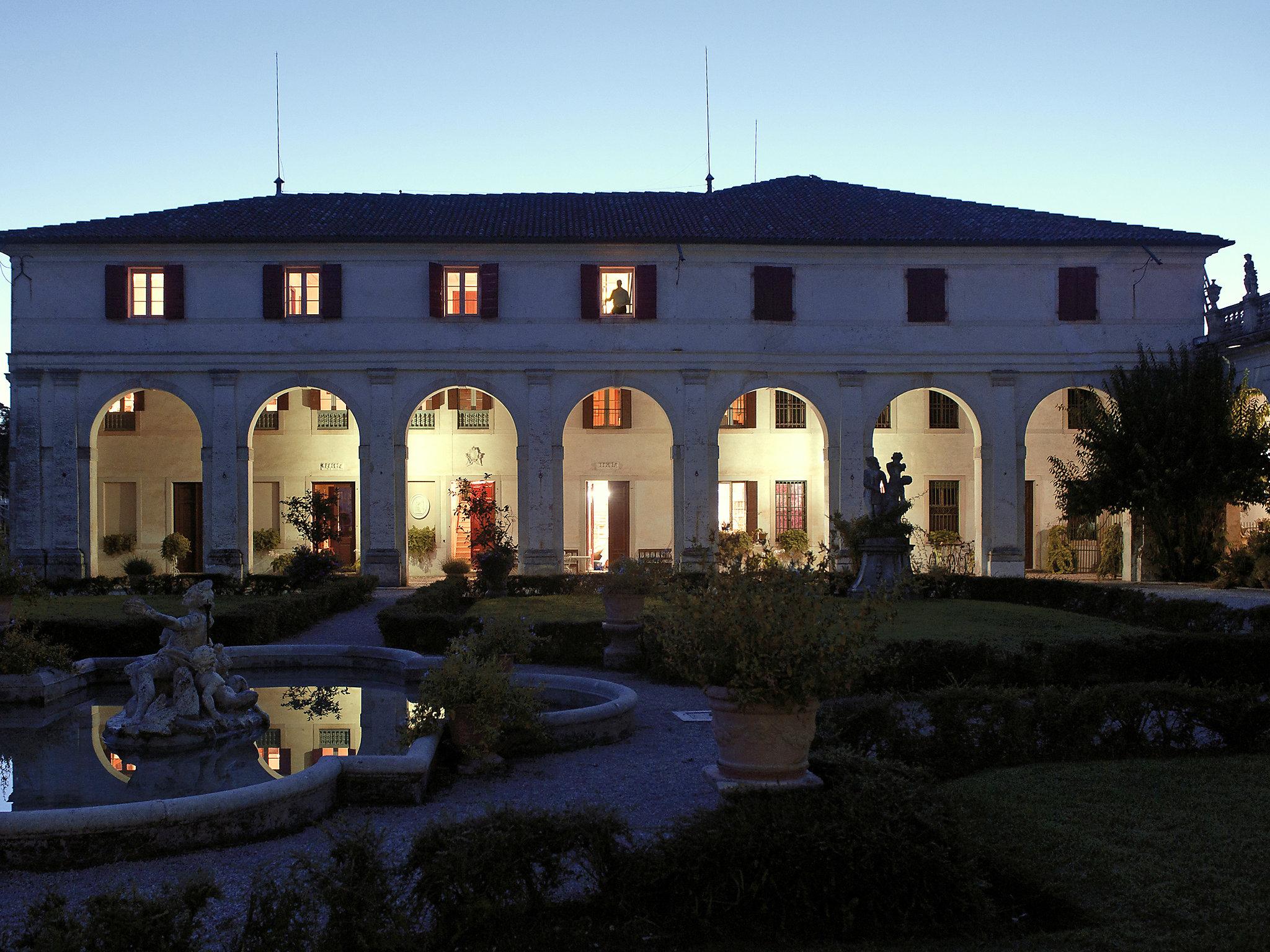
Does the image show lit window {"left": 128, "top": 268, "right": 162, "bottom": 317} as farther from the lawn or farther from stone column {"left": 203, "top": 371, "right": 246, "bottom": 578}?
the lawn

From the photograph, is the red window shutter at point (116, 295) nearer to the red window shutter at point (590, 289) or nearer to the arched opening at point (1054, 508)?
the red window shutter at point (590, 289)

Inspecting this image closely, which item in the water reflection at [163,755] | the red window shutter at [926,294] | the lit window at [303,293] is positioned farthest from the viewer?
the red window shutter at [926,294]

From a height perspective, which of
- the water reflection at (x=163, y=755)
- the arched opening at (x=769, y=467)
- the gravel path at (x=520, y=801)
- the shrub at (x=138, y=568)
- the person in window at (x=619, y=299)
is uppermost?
the person in window at (x=619, y=299)

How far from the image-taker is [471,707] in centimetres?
798

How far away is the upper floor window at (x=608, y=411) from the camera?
30.2 meters

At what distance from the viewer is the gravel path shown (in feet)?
18.3

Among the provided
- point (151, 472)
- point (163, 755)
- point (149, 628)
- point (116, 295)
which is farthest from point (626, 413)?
point (163, 755)

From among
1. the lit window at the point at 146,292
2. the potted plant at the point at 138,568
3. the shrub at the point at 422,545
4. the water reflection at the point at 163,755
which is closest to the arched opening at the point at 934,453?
the shrub at the point at 422,545

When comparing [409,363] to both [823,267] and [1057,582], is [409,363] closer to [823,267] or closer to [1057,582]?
[823,267]

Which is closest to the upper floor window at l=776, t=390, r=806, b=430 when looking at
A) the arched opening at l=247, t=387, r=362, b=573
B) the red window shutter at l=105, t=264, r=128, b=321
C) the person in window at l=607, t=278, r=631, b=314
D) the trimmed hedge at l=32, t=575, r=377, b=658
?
the person in window at l=607, t=278, r=631, b=314

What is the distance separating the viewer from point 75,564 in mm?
25141

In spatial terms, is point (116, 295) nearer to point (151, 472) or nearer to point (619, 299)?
point (151, 472)

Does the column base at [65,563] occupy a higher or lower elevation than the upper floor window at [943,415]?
lower

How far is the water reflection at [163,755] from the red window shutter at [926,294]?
19.6 meters
